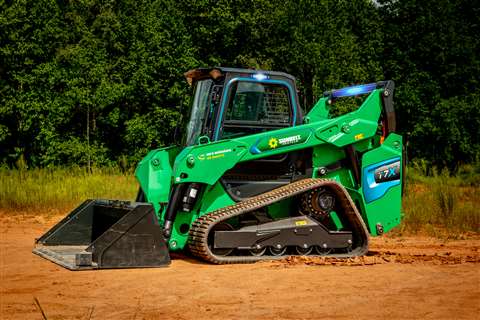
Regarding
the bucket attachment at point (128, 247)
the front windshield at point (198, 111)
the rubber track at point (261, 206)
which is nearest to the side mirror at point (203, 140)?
the front windshield at point (198, 111)

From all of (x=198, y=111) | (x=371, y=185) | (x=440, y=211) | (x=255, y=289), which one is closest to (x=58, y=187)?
(x=198, y=111)

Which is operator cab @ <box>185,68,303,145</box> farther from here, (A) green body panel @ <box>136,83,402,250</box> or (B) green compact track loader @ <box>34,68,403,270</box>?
(A) green body panel @ <box>136,83,402,250</box>

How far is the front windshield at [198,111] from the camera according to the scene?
1009 cm

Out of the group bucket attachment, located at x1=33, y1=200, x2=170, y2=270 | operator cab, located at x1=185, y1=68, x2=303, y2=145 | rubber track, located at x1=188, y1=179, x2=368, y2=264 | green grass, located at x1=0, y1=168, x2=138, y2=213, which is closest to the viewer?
bucket attachment, located at x1=33, y1=200, x2=170, y2=270

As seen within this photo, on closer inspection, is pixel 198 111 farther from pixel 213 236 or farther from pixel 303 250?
pixel 303 250

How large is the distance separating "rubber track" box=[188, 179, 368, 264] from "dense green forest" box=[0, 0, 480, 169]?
49.0 ft

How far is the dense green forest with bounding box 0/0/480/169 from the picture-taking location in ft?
94.1

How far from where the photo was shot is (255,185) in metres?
10.1

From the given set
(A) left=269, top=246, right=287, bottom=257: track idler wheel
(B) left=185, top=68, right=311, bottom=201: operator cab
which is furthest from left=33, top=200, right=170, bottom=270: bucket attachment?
(A) left=269, top=246, right=287, bottom=257: track idler wheel

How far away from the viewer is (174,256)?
9.95m

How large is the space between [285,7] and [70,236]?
27.6 meters

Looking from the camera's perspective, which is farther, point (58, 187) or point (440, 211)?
point (58, 187)

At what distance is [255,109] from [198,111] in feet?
2.62

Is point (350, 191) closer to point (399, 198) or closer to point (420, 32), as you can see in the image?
point (399, 198)
